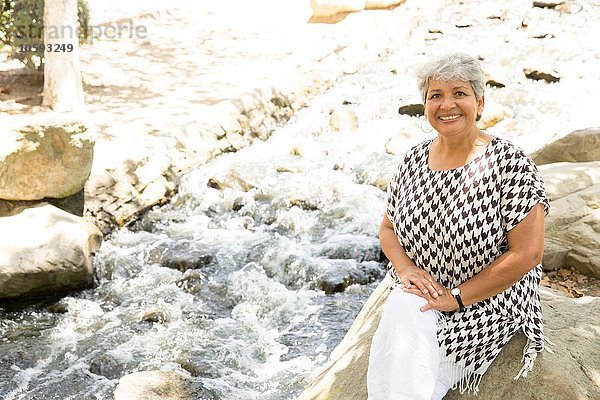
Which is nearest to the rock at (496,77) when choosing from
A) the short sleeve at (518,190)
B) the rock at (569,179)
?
the rock at (569,179)

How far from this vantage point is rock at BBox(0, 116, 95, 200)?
5504 millimetres

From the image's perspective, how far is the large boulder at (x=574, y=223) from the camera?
4.06 metres

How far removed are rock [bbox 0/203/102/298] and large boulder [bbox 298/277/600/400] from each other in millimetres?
2886

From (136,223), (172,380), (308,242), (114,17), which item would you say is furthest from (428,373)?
(114,17)

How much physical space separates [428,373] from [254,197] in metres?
5.13

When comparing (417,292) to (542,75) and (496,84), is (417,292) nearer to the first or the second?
(496,84)

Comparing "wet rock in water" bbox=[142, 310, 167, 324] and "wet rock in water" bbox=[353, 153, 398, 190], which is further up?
"wet rock in water" bbox=[353, 153, 398, 190]

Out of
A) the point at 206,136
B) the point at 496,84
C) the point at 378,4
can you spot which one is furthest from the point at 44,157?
the point at 378,4

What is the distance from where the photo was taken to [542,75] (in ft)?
32.2

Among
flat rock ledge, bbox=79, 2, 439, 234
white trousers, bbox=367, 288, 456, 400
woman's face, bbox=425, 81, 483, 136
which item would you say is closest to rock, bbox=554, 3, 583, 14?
flat rock ledge, bbox=79, 2, 439, 234

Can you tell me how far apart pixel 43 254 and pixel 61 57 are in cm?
364

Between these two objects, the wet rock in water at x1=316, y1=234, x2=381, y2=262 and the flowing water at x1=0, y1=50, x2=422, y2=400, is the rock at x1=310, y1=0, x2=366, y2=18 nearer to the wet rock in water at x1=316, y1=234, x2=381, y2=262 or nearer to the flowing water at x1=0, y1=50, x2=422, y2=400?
the flowing water at x1=0, y1=50, x2=422, y2=400

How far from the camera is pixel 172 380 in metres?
4.02

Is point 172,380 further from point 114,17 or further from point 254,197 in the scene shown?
point 114,17
